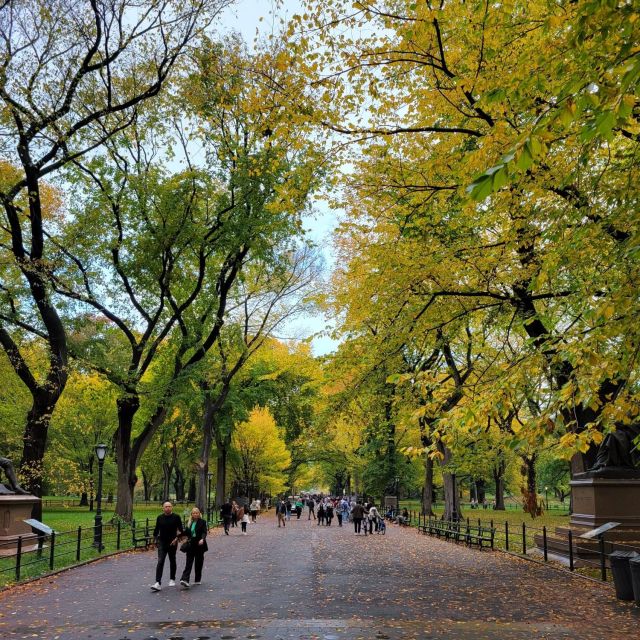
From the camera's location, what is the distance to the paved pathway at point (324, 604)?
317 inches

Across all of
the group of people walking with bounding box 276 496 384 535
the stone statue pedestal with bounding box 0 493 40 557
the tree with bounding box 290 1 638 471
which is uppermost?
the tree with bounding box 290 1 638 471

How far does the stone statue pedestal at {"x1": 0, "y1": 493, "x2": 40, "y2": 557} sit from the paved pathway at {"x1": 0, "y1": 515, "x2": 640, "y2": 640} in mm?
2527

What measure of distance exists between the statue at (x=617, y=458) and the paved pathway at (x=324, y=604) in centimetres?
278

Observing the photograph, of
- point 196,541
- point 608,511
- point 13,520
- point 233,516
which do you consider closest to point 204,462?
point 233,516

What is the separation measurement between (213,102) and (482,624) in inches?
691

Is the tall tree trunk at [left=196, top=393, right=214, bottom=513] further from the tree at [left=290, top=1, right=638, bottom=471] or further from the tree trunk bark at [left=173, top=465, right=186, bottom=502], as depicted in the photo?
the tree trunk bark at [left=173, top=465, right=186, bottom=502]

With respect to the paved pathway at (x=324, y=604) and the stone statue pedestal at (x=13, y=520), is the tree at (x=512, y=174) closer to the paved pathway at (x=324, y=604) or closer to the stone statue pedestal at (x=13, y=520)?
the paved pathway at (x=324, y=604)

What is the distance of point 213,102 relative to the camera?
20.5 meters

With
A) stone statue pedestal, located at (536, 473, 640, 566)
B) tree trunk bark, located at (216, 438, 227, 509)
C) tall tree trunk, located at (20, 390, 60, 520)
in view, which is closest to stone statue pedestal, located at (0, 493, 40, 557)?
tall tree trunk, located at (20, 390, 60, 520)

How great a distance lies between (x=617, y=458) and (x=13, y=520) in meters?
16.0

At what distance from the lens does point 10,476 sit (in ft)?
A: 58.3

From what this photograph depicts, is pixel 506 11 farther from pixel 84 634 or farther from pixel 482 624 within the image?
pixel 84 634

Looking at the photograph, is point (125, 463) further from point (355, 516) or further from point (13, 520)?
point (355, 516)

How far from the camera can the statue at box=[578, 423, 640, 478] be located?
49.7ft
